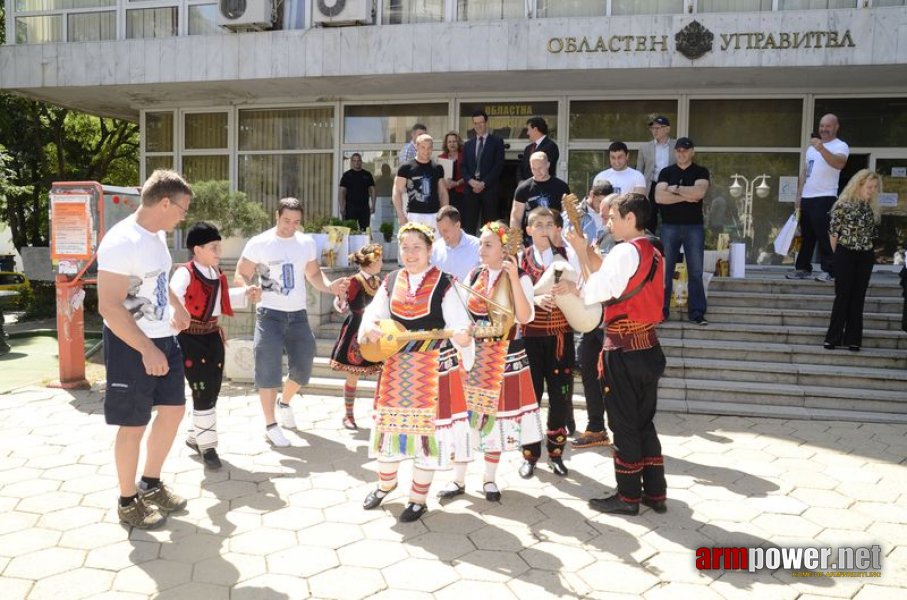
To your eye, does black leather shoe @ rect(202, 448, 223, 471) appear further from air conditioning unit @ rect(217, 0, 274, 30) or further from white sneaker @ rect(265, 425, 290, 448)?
air conditioning unit @ rect(217, 0, 274, 30)

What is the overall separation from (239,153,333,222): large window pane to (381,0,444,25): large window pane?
303 centimetres

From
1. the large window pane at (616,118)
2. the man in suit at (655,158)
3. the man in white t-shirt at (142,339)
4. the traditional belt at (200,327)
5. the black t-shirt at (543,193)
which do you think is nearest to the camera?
the man in white t-shirt at (142,339)

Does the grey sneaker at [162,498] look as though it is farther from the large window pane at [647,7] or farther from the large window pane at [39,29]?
the large window pane at [39,29]

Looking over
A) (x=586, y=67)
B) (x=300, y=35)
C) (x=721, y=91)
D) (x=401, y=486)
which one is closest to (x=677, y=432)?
(x=401, y=486)

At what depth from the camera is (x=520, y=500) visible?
466cm

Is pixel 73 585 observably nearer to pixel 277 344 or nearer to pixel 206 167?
pixel 277 344

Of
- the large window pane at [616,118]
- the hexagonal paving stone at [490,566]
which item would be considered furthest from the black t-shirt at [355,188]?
the hexagonal paving stone at [490,566]

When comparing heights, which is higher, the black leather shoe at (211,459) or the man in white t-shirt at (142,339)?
the man in white t-shirt at (142,339)

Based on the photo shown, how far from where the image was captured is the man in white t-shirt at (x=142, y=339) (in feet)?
12.6

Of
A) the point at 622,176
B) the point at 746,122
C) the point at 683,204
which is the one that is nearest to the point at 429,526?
the point at 622,176

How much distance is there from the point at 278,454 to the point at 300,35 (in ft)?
28.0

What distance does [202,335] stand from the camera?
528 cm

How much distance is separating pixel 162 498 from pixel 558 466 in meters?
2.71

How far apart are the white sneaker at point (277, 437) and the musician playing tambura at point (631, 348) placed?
8.58 feet
